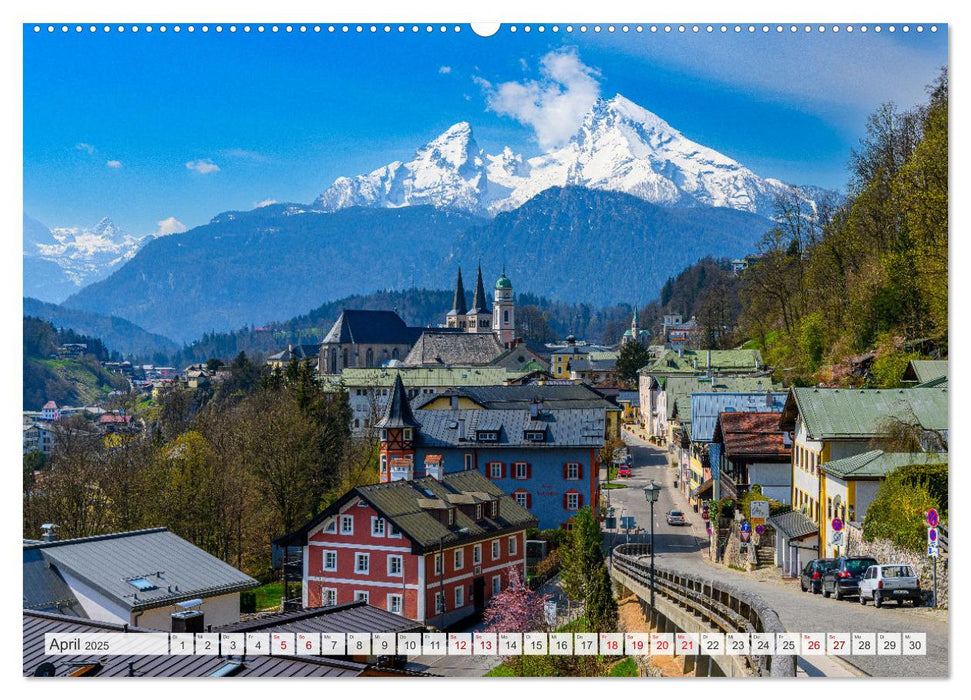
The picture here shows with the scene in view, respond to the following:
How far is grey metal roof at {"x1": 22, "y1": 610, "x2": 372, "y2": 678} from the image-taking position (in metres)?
A: 10.4

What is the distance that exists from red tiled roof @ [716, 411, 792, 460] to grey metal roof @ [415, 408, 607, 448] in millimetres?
5036

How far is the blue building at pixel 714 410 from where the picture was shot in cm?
3834

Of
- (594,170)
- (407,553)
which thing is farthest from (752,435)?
(594,170)

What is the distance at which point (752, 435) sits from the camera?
32.7 metres

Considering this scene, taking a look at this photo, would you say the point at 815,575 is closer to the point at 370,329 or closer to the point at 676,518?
the point at 676,518

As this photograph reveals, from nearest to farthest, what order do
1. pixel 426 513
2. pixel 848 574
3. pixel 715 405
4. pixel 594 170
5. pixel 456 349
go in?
pixel 848 574 < pixel 594 170 < pixel 426 513 < pixel 715 405 < pixel 456 349

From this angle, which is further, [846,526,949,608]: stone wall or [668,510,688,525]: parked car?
[668,510,688,525]: parked car

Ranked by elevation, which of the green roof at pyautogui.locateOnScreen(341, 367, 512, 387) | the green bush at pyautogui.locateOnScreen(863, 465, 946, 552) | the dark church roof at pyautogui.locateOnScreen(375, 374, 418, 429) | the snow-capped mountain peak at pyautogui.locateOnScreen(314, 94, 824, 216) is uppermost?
the green roof at pyautogui.locateOnScreen(341, 367, 512, 387)

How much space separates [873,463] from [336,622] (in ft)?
34.0

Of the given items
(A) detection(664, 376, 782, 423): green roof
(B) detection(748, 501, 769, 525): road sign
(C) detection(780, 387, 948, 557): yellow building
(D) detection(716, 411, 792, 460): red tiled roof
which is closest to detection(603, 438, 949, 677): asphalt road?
(B) detection(748, 501, 769, 525): road sign

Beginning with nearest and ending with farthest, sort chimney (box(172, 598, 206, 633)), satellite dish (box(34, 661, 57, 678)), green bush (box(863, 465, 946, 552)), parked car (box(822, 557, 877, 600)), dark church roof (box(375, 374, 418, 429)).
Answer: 1. satellite dish (box(34, 661, 57, 678))
2. green bush (box(863, 465, 946, 552))
3. chimney (box(172, 598, 206, 633))
4. parked car (box(822, 557, 877, 600))
5. dark church roof (box(375, 374, 418, 429))

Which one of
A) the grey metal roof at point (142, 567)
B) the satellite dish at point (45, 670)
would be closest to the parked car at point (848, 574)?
the grey metal roof at point (142, 567)

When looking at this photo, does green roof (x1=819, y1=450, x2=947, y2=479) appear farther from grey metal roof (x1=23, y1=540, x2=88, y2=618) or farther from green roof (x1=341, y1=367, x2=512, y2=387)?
green roof (x1=341, y1=367, x2=512, y2=387)

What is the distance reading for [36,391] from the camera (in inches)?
551
